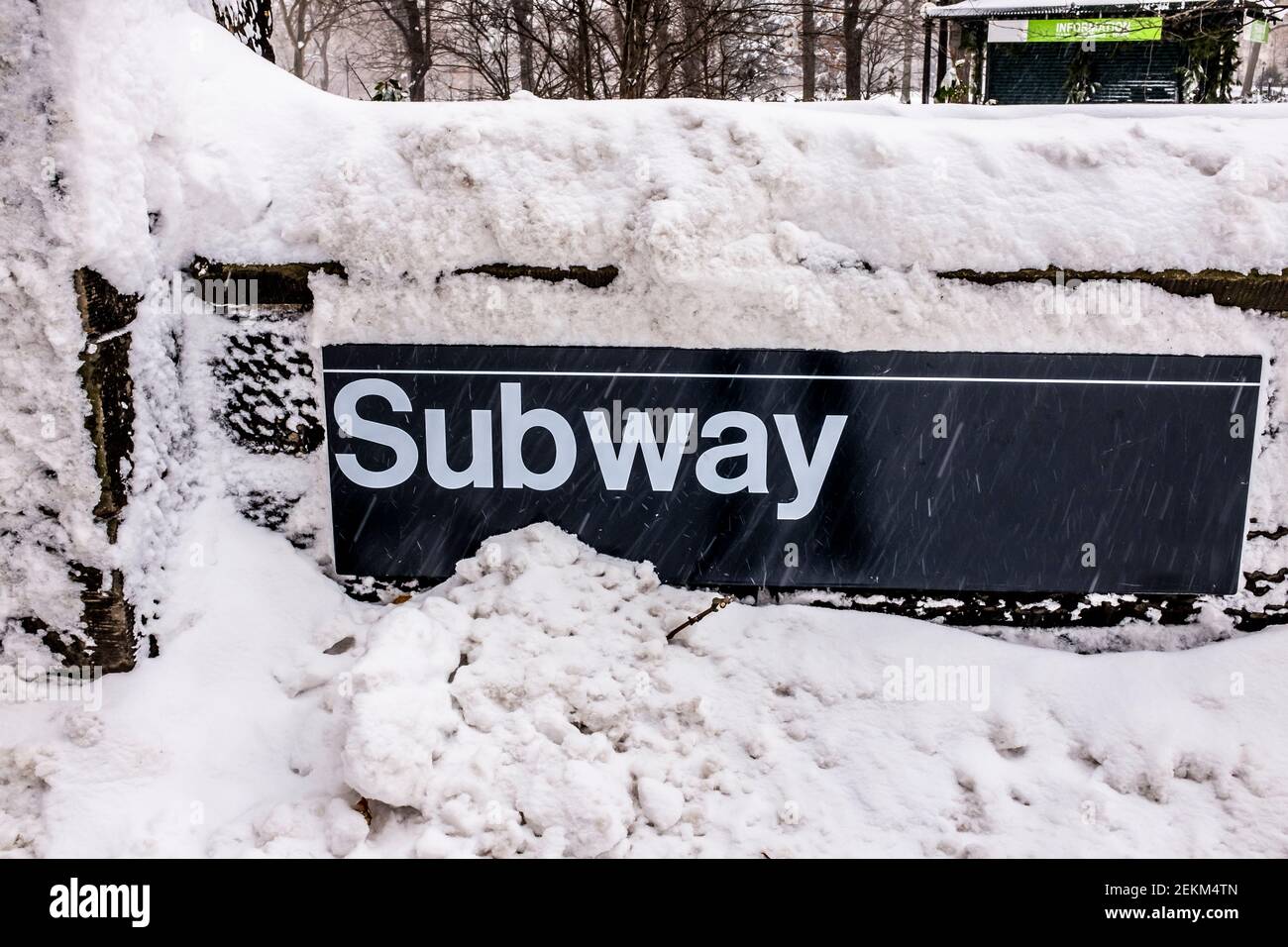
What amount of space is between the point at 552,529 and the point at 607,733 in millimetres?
816

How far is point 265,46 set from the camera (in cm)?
452

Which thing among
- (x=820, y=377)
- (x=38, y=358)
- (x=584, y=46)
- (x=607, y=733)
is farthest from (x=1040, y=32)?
(x=38, y=358)

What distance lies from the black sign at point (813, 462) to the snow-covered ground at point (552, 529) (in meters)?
0.10

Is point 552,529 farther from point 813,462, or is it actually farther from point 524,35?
point 524,35

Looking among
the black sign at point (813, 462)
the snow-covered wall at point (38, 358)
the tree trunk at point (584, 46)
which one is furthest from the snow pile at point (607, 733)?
the tree trunk at point (584, 46)

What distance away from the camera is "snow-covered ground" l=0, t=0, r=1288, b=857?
2.59m

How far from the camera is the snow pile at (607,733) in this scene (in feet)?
8.21

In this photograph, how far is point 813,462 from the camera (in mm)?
3268

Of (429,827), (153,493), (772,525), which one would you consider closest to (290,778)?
(429,827)

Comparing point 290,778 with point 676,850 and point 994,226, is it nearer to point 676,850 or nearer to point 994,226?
point 676,850

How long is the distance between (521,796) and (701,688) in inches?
27.5

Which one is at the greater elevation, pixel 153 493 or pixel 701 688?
pixel 153 493

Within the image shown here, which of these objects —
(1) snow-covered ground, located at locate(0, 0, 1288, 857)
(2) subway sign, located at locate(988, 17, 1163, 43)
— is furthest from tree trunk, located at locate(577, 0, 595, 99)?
(2) subway sign, located at locate(988, 17, 1163, 43)

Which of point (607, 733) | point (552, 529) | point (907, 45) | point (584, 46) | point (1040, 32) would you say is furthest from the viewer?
point (907, 45)
